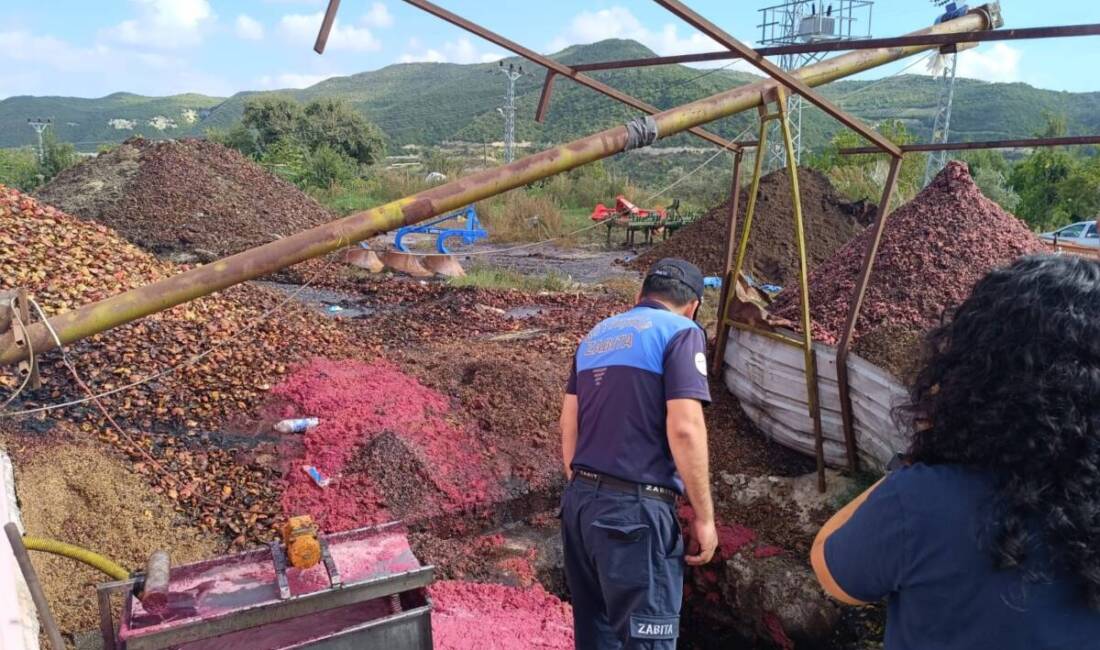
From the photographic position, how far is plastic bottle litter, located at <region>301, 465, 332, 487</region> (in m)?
4.27

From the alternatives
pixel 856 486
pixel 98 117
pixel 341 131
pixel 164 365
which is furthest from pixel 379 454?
pixel 98 117

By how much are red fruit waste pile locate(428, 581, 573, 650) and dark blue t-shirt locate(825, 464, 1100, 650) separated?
7.13 feet

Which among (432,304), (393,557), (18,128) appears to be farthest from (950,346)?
(18,128)

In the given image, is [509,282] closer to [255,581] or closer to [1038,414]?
[255,581]

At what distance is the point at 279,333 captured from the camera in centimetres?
601

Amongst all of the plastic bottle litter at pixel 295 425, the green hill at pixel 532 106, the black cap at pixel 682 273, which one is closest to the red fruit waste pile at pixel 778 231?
Result: the plastic bottle litter at pixel 295 425

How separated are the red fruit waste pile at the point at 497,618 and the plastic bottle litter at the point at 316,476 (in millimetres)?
990

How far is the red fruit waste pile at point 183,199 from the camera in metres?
12.5

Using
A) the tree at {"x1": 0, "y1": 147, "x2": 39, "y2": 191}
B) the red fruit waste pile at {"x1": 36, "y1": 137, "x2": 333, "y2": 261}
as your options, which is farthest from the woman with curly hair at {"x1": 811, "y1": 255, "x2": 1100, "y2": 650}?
the tree at {"x1": 0, "y1": 147, "x2": 39, "y2": 191}

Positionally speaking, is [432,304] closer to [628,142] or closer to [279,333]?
[279,333]

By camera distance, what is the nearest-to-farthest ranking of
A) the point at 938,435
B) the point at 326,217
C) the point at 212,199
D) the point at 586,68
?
the point at 938,435
the point at 586,68
the point at 212,199
the point at 326,217

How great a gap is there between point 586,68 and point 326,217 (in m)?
12.0

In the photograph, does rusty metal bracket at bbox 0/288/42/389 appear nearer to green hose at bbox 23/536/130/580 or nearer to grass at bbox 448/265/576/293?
green hose at bbox 23/536/130/580

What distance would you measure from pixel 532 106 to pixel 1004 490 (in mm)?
60368
